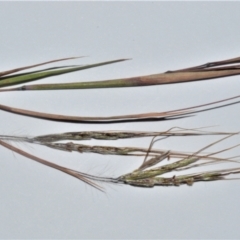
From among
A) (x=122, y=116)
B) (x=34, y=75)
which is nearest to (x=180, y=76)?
(x=122, y=116)

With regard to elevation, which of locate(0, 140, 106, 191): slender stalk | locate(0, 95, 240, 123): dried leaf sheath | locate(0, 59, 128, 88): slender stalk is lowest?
locate(0, 140, 106, 191): slender stalk

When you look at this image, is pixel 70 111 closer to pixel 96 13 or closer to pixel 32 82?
pixel 32 82

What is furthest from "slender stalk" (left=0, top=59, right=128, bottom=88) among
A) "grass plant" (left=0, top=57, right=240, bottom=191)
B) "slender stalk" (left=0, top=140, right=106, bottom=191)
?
"slender stalk" (left=0, top=140, right=106, bottom=191)

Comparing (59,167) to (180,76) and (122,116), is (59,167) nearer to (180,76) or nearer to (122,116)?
(122,116)

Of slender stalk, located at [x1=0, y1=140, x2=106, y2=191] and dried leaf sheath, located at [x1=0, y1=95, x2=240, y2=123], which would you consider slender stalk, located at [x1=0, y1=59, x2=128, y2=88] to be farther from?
slender stalk, located at [x1=0, y1=140, x2=106, y2=191]

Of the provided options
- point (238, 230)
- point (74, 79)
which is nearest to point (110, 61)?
point (74, 79)

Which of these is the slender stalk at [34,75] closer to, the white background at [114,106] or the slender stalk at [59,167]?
the white background at [114,106]

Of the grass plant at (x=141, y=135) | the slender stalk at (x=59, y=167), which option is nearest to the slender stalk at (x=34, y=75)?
the grass plant at (x=141, y=135)

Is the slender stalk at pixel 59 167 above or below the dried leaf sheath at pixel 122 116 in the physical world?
below
